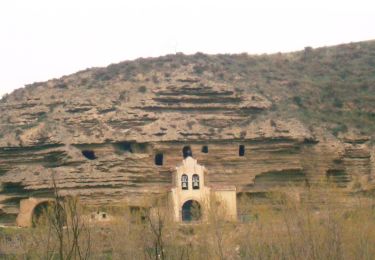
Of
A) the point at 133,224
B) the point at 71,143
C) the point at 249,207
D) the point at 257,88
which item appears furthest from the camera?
the point at 257,88

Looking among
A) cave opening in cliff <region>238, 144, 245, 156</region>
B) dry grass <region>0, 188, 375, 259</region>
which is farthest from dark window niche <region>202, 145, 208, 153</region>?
dry grass <region>0, 188, 375, 259</region>

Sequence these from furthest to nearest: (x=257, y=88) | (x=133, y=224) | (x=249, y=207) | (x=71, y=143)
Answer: (x=257, y=88)
(x=71, y=143)
(x=249, y=207)
(x=133, y=224)

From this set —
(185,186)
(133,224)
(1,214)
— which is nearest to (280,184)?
(185,186)

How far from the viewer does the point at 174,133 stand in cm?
5616

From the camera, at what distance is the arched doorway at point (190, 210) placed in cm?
5234

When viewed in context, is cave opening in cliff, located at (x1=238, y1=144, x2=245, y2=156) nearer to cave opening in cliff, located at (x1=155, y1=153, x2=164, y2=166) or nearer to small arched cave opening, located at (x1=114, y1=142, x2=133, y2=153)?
cave opening in cliff, located at (x1=155, y1=153, x2=164, y2=166)

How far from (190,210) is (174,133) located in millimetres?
5763

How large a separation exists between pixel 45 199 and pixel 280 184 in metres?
16.4

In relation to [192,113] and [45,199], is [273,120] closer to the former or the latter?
[192,113]

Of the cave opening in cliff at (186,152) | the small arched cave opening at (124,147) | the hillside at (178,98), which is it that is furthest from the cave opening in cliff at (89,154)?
the cave opening in cliff at (186,152)

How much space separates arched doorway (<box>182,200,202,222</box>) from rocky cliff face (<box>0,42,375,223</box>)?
1.83 metres

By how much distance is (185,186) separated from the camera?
5372cm

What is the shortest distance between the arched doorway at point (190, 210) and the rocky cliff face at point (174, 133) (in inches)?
71.9

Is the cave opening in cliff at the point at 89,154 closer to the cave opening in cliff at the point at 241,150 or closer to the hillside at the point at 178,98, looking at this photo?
the hillside at the point at 178,98
